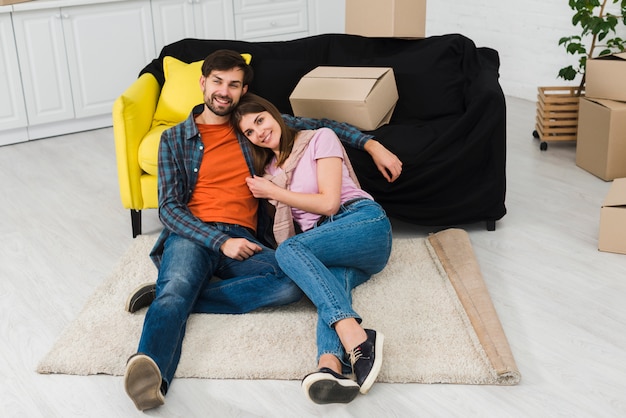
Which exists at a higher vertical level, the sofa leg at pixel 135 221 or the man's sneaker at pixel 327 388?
the man's sneaker at pixel 327 388

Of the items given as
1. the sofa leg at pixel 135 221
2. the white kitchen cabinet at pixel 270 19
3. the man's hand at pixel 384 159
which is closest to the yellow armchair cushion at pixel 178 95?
the sofa leg at pixel 135 221

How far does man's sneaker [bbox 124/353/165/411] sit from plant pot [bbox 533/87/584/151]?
2.75 meters

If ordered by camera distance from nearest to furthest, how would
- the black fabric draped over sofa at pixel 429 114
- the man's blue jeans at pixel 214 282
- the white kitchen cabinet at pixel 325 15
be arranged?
the man's blue jeans at pixel 214 282 < the black fabric draped over sofa at pixel 429 114 < the white kitchen cabinet at pixel 325 15

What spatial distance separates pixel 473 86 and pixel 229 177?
3.76 ft

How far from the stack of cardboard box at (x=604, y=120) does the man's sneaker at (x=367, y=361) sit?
6.07 feet

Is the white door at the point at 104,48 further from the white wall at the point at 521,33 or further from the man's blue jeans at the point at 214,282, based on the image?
the man's blue jeans at the point at 214,282

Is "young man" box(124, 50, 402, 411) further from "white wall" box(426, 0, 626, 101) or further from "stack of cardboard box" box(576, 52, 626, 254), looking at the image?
"white wall" box(426, 0, 626, 101)

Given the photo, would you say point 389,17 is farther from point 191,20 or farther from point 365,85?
point 191,20

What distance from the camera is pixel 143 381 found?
2.18 meters

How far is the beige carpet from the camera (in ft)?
7.72

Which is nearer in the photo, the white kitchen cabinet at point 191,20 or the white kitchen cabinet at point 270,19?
the white kitchen cabinet at point 191,20

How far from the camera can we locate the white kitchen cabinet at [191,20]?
515cm

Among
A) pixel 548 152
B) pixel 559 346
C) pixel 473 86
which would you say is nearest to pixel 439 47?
pixel 473 86

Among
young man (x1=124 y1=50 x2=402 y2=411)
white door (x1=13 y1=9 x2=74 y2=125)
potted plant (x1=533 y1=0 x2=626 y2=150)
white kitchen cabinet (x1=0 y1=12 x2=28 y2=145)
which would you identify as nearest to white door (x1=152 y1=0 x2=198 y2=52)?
white door (x1=13 y1=9 x2=74 y2=125)
